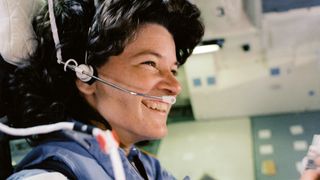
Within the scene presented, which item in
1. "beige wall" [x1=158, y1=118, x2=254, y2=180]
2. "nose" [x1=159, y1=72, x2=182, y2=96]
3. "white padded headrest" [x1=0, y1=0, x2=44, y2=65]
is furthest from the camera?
"beige wall" [x1=158, y1=118, x2=254, y2=180]

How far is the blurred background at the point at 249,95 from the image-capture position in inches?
111

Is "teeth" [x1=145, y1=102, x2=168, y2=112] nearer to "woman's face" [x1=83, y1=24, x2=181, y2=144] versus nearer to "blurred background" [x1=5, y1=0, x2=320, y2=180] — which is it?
"woman's face" [x1=83, y1=24, x2=181, y2=144]

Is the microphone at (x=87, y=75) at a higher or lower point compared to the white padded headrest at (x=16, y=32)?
lower

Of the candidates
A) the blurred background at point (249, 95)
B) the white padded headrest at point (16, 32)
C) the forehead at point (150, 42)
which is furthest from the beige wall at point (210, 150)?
the white padded headrest at point (16, 32)

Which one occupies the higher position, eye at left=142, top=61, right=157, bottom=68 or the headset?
the headset

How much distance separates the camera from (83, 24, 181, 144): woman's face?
3.36ft

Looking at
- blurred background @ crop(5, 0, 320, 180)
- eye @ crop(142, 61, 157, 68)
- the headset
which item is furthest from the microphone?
blurred background @ crop(5, 0, 320, 180)

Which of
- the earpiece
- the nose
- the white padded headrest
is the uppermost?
the white padded headrest

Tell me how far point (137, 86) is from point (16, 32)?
15.0 inches

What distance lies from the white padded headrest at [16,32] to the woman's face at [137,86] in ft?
0.74

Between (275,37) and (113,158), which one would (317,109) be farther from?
(113,158)

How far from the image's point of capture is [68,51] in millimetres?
1021

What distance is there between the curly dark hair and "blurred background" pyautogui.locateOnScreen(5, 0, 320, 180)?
1649 mm

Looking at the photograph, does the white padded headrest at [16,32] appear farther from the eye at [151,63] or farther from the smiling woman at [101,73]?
the eye at [151,63]
